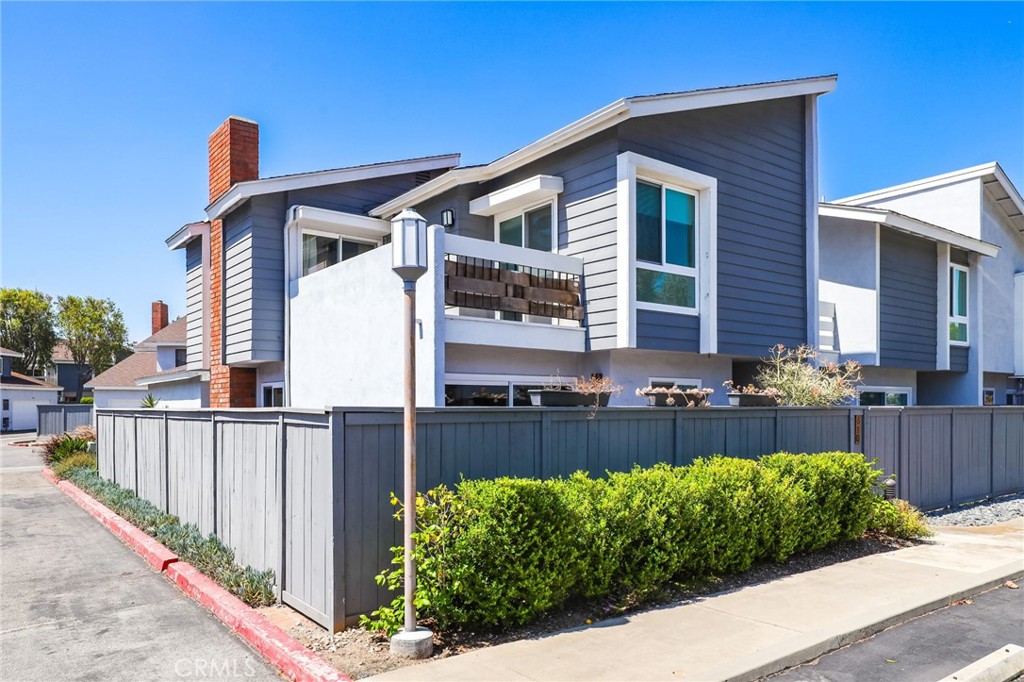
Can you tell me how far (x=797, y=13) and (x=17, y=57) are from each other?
13207 mm

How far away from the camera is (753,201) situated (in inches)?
509

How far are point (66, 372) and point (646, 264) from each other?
207 ft

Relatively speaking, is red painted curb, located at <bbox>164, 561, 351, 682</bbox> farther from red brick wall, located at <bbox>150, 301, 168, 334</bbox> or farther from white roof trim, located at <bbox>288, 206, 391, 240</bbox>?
red brick wall, located at <bbox>150, 301, 168, 334</bbox>

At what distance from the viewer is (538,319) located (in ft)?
39.0

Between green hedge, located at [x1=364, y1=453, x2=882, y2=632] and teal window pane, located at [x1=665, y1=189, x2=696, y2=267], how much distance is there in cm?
446

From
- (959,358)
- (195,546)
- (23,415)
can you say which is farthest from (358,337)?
(23,415)

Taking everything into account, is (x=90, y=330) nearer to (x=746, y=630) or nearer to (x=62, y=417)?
(x=62, y=417)

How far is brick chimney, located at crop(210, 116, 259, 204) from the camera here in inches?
571

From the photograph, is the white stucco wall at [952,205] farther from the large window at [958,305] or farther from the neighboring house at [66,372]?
the neighboring house at [66,372]

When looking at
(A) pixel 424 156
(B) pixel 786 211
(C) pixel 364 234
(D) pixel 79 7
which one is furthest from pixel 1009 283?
(D) pixel 79 7

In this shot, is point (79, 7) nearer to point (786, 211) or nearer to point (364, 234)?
point (364, 234)

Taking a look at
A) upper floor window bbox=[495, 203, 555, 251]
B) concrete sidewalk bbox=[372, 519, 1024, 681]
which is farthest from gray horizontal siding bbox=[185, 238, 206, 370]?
concrete sidewalk bbox=[372, 519, 1024, 681]

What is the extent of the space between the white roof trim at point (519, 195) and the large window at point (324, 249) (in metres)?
3.06

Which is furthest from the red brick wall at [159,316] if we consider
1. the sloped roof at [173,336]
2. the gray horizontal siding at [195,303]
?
the gray horizontal siding at [195,303]
